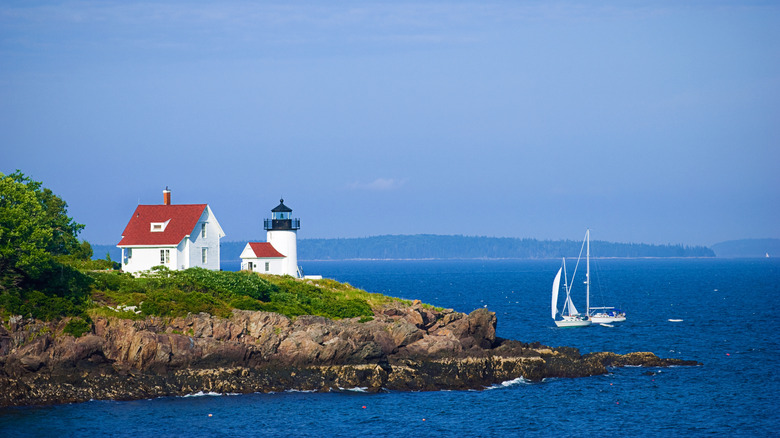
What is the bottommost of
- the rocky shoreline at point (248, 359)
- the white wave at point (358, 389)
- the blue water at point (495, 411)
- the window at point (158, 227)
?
the blue water at point (495, 411)

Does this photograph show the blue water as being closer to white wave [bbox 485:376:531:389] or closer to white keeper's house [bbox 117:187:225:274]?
→ white wave [bbox 485:376:531:389]

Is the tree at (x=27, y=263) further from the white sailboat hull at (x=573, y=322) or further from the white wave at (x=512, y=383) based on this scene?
the white sailboat hull at (x=573, y=322)

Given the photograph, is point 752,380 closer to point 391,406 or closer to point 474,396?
point 474,396

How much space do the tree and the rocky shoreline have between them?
5.72ft

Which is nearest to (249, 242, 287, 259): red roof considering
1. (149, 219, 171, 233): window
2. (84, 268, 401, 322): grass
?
(149, 219, 171, 233): window

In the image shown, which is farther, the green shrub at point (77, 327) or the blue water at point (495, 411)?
the green shrub at point (77, 327)

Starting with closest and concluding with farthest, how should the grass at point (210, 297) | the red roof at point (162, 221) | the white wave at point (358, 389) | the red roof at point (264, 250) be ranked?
the white wave at point (358, 389)
the grass at point (210, 297)
the red roof at point (162, 221)
the red roof at point (264, 250)

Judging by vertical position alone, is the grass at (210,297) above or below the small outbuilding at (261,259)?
below

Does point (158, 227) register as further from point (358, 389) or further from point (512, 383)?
point (512, 383)

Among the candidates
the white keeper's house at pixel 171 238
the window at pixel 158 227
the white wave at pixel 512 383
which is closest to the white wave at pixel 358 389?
the white wave at pixel 512 383

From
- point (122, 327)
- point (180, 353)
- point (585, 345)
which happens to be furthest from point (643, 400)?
point (122, 327)

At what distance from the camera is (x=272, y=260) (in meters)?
69.0

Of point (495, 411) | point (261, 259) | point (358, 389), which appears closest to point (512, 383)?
point (495, 411)

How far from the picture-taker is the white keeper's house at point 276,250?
68562 millimetres
